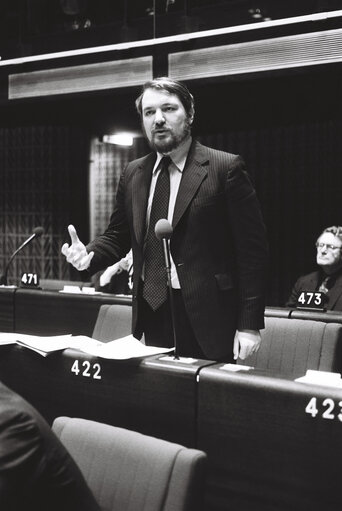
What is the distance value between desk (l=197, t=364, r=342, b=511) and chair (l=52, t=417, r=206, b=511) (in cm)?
32

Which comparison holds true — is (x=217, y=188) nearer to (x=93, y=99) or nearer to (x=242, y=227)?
(x=242, y=227)

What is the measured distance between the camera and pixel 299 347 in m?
2.91

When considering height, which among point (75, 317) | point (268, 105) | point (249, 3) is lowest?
point (75, 317)

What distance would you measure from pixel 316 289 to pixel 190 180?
Result: 3029 mm

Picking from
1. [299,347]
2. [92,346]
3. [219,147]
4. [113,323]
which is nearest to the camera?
[92,346]

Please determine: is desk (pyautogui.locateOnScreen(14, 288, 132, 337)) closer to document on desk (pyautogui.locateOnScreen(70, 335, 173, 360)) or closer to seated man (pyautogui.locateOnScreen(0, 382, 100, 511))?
document on desk (pyautogui.locateOnScreen(70, 335, 173, 360))

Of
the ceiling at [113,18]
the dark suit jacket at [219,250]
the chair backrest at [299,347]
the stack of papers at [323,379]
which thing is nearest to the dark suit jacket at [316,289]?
the chair backrest at [299,347]

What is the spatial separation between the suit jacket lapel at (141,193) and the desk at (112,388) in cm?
50

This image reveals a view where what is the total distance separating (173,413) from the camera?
1.78m

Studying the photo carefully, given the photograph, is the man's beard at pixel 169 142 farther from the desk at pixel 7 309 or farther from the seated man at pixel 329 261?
the seated man at pixel 329 261

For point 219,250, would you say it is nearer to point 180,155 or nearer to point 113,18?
point 180,155

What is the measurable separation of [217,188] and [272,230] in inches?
176

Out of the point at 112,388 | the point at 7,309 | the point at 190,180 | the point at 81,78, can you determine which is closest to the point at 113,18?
the point at 81,78

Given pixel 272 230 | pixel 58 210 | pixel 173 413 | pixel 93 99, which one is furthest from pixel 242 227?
pixel 58 210
